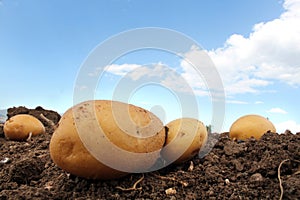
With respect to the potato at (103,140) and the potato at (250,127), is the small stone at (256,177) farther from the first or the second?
the potato at (250,127)

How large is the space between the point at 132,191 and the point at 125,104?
63 centimetres

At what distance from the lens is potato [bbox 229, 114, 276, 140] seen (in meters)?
3.70

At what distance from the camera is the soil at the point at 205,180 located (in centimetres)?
251

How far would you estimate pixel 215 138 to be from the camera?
11.5ft

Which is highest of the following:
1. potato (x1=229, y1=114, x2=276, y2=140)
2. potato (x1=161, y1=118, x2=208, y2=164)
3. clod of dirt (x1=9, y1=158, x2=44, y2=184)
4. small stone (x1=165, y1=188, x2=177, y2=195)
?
potato (x1=229, y1=114, x2=276, y2=140)

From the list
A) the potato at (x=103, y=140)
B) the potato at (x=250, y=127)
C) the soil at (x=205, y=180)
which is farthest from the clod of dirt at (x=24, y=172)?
the potato at (x=250, y=127)

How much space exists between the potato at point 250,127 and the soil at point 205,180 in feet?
1.73

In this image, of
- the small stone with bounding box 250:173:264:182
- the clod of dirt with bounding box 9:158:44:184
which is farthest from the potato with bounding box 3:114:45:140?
the small stone with bounding box 250:173:264:182

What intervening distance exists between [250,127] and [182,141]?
49.7 inches

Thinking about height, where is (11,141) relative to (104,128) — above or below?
above

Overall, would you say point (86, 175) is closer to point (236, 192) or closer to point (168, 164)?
point (168, 164)

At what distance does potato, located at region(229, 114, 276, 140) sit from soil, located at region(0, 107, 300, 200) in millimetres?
526

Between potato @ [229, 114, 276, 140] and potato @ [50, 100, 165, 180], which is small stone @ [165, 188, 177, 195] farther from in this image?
potato @ [229, 114, 276, 140]

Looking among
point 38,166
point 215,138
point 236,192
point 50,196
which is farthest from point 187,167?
point 38,166
